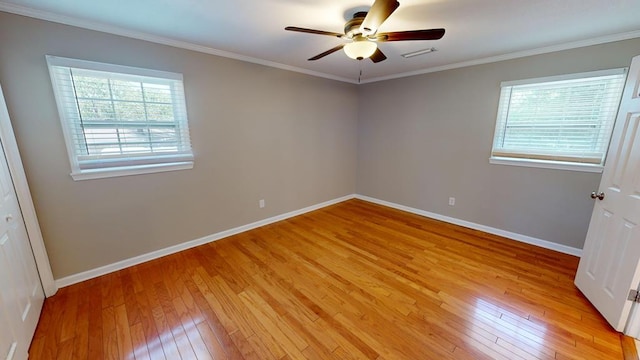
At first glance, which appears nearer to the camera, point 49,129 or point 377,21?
point 377,21

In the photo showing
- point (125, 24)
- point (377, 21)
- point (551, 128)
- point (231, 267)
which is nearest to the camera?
point (377, 21)

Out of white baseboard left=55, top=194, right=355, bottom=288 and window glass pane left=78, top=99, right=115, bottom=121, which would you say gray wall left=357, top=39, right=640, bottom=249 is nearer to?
white baseboard left=55, top=194, right=355, bottom=288

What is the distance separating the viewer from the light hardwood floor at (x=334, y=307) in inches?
→ 62.6

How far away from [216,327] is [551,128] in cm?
396

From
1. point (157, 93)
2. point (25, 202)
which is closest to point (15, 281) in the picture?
point (25, 202)

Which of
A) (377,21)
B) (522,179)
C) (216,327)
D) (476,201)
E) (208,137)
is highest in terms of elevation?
(377,21)

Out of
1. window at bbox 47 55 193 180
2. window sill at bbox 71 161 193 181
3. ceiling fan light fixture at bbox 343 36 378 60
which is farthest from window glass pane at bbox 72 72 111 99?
ceiling fan light fixture at bbox 343 36 378 60

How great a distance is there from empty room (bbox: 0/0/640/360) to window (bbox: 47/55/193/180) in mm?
17

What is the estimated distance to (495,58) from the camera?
296cm

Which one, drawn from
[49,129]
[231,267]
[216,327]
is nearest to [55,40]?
[49,129]

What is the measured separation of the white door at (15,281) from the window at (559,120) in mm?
4590

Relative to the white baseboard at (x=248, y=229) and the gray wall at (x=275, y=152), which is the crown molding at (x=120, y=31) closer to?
the gray wall at (x=275, y=152)

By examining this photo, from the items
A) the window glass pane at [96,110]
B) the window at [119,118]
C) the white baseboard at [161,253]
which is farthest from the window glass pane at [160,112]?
the white baseboard at [161,253]

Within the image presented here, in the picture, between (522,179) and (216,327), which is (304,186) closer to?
(216,327)
